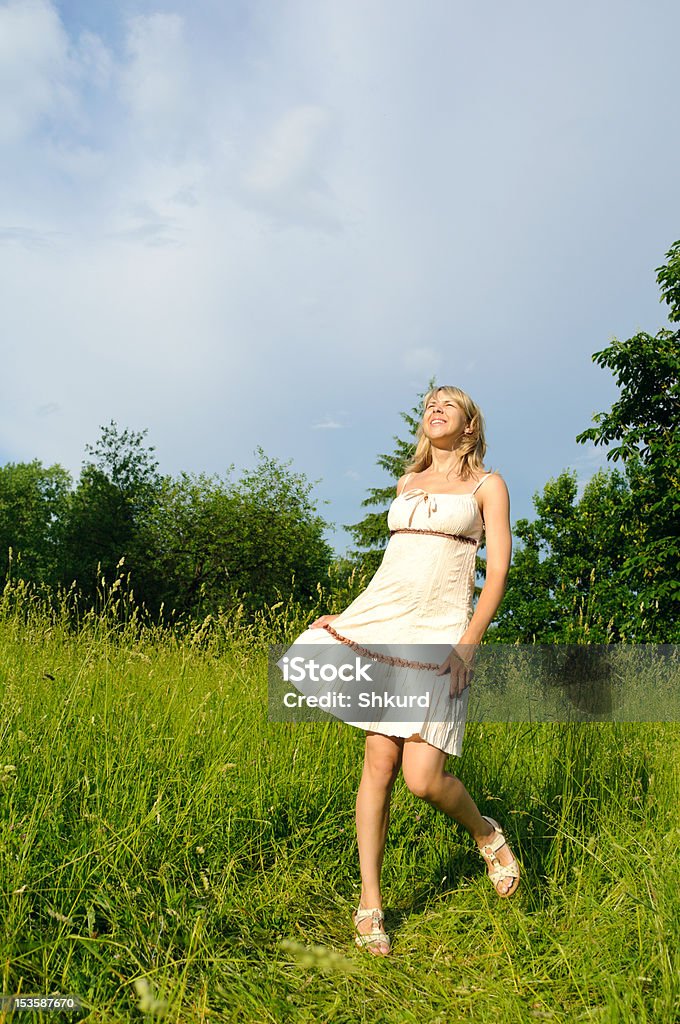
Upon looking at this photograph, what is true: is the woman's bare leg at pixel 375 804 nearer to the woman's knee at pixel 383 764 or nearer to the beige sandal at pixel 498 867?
the woman's knee at pixel 383 764

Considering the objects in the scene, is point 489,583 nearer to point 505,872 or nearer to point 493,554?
point 493,554

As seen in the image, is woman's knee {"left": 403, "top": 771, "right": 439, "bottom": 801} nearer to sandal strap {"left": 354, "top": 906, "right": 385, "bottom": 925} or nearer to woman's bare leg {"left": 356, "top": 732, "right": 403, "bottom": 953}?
woman's bare leg {"left": 356, "top": 732, "right": 403, "bottom": 953}

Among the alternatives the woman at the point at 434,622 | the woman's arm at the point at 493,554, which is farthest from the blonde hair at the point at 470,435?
the woman's arm at the point at 493,554

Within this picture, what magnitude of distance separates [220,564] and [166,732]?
21.6 m

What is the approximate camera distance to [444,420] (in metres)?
3.44

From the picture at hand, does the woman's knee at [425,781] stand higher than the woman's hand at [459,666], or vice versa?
the woman's hand at [459,666]

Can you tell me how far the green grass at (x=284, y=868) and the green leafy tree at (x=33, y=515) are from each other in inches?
846

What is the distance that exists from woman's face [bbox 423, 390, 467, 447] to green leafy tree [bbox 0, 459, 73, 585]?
22339mm

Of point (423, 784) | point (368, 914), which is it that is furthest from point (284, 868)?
point (423, 784)

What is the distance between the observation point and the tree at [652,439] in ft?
43.2

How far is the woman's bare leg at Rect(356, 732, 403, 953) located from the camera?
10.3ft

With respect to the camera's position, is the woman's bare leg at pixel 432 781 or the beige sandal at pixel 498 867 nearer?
the woman's bare leg at pixel 432 781

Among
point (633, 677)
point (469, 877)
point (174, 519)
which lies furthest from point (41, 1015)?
point (174, 519)

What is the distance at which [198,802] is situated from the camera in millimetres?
3244
